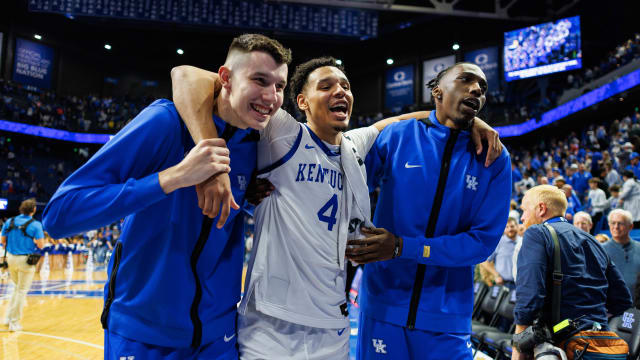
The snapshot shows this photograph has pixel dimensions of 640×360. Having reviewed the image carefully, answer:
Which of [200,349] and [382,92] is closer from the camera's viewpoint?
[200,349]

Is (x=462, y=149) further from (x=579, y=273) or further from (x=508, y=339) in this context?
(x=508, y=339)

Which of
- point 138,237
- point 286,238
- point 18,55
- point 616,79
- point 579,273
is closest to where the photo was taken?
point 138,237

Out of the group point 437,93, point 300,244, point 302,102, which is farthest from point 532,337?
point 302,102

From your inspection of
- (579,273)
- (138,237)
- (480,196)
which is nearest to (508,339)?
(579,273)

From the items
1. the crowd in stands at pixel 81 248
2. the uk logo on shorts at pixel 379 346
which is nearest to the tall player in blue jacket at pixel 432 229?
the uk logo on shorts at pixel 379 346

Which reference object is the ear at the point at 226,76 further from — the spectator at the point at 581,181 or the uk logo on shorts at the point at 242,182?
the spectator at the point at 581,181

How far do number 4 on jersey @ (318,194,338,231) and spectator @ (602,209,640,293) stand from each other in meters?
4.45

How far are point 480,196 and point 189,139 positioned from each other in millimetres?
1528

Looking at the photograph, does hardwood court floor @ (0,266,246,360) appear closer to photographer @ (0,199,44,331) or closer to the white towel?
photographer @ (0,199,44,331)

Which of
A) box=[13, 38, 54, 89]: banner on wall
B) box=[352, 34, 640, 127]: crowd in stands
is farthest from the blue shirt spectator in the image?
box=[13, 38, 54, 89]: banner on wall

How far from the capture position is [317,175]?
222 centimetres

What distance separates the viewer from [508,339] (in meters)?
5.07

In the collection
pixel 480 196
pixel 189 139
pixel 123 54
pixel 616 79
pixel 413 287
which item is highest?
pixel 123 54

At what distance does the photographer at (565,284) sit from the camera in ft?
10.8
